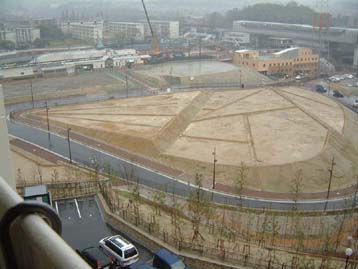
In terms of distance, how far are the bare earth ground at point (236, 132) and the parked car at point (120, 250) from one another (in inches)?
107

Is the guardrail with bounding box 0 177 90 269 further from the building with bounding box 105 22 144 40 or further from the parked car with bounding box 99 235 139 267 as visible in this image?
the building with bounding box 105 22 144 40


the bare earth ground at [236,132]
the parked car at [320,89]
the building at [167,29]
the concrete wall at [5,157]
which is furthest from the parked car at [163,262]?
the building at [167,29]

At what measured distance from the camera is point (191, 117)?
9781mm

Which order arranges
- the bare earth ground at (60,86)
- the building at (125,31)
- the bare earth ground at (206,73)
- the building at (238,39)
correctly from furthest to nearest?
1. the building at (125,31)
2. the building at (238,39)
3. the bare earth ground at (206,73)
4. the bare earth ground at (60,86)

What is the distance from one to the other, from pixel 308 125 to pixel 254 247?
518 cm

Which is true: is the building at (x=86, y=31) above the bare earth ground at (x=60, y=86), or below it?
above

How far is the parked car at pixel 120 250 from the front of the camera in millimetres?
3693

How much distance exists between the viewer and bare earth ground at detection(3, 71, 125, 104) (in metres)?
12.2

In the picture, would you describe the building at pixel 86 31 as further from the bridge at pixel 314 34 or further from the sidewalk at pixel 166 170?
the sidewalk at pixel 166 170

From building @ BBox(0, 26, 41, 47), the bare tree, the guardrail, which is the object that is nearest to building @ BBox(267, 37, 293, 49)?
building @ BBox(0, 26, 41, 47)

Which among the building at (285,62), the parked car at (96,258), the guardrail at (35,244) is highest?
the guardrail at (35,244)

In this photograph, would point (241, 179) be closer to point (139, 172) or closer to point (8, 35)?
point (139, 172)

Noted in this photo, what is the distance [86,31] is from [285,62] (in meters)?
12.8

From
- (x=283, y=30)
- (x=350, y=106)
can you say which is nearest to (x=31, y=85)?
(x=350, y=106)
